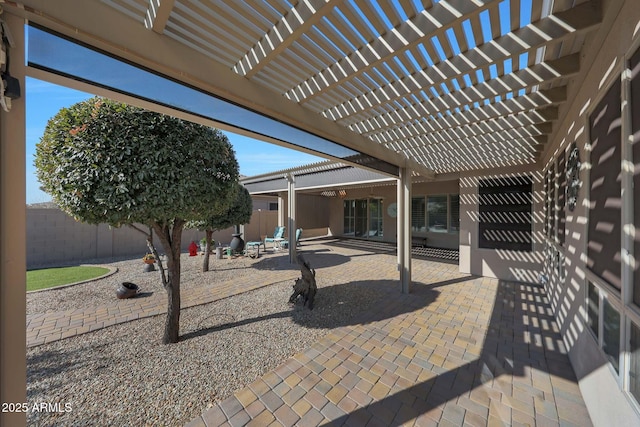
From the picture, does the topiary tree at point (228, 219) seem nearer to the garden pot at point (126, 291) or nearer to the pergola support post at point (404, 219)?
the garden pot at point (126, 291)

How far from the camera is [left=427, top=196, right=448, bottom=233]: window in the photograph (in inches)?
383

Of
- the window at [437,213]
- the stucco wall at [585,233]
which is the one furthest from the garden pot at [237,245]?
the stucco wall at [585,233]

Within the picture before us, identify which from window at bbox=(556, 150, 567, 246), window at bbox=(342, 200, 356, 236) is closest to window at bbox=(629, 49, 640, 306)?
window at bbox=(556, 150, 567, 246)

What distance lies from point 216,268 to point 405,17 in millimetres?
7579

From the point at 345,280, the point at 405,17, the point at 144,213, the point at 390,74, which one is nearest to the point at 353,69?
the point at 390,74

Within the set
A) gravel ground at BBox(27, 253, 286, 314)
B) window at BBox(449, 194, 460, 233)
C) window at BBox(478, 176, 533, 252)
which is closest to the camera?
gravel ground at BBox(27, 253, 286, 314)

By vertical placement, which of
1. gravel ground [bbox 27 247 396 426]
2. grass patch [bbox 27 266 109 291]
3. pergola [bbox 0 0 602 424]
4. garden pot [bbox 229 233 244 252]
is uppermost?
pergola [bbox 0 0 602 424]

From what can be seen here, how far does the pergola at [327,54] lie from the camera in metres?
1.45

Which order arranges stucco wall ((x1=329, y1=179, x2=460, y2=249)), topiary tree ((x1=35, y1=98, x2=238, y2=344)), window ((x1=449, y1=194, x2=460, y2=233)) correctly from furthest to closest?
stucco wall ((x1=329, y1=179, x2=460, y2=249)) → window ((x1=449, y1=194, x2=460, y2=233)) → topiary tree ((x1=35, y1=98, x2=238, y2=344))

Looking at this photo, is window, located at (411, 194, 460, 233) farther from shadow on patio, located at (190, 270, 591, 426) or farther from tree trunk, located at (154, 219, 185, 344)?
tree trunk, located at (154, 219, 185, 344)

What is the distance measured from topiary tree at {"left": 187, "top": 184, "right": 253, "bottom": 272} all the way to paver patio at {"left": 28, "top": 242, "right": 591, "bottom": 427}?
96.4 inches

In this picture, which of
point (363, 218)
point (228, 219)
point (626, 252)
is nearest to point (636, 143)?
point (626, 252)

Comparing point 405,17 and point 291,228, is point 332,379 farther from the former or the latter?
point 291,228

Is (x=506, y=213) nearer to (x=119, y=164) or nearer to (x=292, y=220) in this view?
(x=292, y=220)
